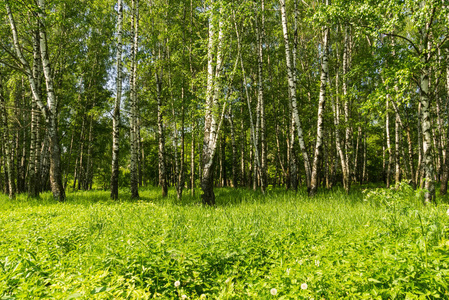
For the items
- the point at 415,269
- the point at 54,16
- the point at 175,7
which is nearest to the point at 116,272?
the point at 415,269

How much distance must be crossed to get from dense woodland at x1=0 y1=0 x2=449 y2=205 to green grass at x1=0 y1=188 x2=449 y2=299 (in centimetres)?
200

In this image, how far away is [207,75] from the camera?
878cm

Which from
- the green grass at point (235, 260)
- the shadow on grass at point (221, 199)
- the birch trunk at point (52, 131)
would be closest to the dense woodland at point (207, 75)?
the birch trunk at point (52, 131)

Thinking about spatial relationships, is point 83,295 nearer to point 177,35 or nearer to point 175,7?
point 177,35

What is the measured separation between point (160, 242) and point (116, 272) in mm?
629

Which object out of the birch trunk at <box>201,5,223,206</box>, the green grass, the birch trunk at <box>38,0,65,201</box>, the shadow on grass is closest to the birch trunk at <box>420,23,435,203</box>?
the shadow on grass

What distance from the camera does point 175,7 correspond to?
11.9 meters

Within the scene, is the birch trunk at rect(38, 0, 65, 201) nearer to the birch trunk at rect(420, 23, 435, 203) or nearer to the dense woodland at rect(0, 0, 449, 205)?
the dense woodland at rect(0, 0, 449, 205)

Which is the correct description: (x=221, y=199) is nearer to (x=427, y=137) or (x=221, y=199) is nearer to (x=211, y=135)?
(x=211, y=135)

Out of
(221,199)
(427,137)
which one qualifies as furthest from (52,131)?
(427,137)

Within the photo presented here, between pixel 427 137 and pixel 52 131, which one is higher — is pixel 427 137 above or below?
below

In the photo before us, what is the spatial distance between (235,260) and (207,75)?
277 inches

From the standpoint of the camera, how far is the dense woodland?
25.3 ft

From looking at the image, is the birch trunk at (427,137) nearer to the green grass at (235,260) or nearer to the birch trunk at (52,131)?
the green grass at (235,260)
